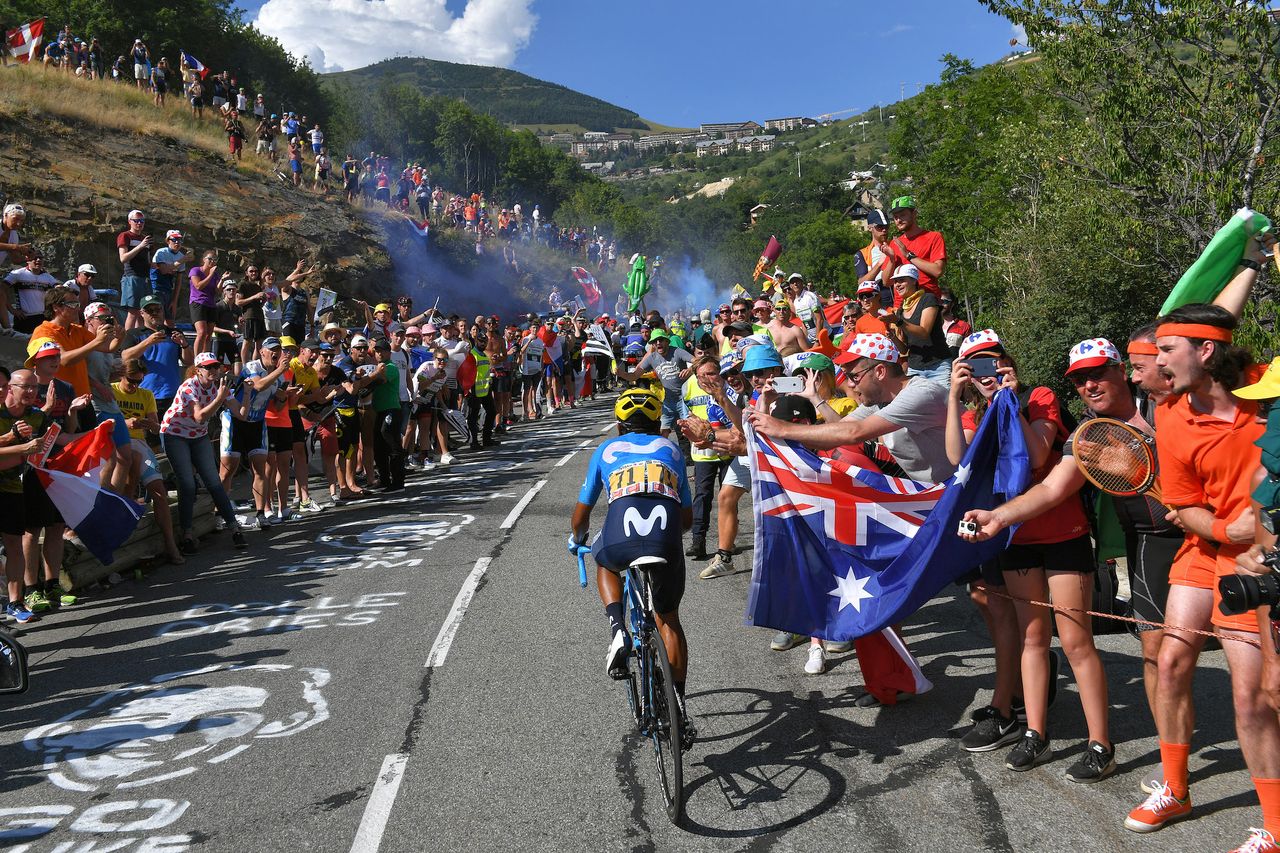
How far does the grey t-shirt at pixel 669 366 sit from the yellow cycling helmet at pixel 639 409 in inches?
265

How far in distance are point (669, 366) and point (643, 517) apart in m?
7.90

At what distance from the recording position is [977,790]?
485 centimetres

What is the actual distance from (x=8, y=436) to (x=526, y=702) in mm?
4808

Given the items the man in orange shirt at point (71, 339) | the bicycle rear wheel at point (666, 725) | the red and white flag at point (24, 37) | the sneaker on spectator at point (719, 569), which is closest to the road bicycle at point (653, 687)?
the bicycle rear wheel at point (666, 725)

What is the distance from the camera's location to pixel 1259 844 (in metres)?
3.97

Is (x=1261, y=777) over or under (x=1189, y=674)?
under

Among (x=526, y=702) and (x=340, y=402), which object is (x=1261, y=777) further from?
(x=340, y=402)

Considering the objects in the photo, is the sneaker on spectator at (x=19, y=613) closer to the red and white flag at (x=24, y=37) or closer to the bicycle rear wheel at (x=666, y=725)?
the bicycle rear wheel at (x=666, y=725)

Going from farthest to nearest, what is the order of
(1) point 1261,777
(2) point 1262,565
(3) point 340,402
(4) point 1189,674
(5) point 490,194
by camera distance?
(5) point 490,194, (3) point 340,402, (4) point 1189,674, (1) point 1261,777, (2) point 1262,565

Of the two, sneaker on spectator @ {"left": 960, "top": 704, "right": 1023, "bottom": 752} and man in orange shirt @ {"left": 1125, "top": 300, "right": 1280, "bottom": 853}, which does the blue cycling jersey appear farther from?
man in orange shirt @ {"left": 1125, "top": 300, "right": 1280, "bottom": 853}

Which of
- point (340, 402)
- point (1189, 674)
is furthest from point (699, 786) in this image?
point (340, 402)

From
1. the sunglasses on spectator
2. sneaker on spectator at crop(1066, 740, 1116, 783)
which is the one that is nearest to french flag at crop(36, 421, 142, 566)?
the sunglasses on spectator

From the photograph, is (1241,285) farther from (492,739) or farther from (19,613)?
(19,613)

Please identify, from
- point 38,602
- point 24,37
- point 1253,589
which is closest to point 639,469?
point 1253,589
